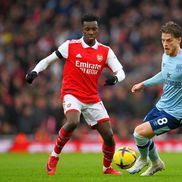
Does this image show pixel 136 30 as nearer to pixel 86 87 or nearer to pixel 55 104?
pixel 55 104

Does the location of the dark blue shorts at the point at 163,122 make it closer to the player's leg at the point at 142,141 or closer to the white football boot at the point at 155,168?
the player's leg at the point at 142,141

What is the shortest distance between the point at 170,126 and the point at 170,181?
94 cm

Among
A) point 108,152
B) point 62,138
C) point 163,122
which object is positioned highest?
point 163,122

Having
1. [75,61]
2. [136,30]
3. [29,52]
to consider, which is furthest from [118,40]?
[75,61]

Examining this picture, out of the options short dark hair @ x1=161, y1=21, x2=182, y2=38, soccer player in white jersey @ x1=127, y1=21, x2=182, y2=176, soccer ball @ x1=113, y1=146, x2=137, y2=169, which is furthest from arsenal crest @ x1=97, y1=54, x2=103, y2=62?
soccer ball @ x1=113, y1=146, x2=137, y2=169

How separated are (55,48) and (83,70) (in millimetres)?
11356

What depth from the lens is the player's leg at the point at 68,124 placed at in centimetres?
1066

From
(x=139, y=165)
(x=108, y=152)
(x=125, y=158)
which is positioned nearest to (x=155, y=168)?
(x=139, y=165)

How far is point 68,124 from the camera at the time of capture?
10.7 meters

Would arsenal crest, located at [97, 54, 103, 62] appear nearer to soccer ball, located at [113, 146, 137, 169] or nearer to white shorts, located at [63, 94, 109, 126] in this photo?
white shorts, located at [63, 94, 109, 126]

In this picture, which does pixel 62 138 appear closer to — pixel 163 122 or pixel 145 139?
pixel 145 139

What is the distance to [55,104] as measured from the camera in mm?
20234

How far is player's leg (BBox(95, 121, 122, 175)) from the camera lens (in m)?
10.9

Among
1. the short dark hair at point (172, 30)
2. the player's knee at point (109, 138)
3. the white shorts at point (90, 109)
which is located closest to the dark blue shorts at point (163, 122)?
the player's knee at point (109, 138)
